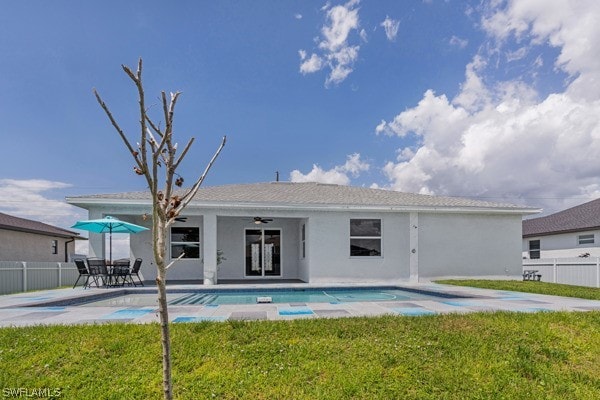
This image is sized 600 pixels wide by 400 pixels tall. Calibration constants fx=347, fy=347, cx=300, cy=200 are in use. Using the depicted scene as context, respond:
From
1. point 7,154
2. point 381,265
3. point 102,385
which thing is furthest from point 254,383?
point 7,154

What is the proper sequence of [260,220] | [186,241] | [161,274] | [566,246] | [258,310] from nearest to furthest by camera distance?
[161,274]
[258,310]
[260,220]
[186,241]
[566,246]

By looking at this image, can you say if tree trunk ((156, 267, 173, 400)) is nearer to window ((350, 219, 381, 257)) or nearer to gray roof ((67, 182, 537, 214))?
gray roof ((67, 182, 537, 214))

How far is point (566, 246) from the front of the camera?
2097 cm

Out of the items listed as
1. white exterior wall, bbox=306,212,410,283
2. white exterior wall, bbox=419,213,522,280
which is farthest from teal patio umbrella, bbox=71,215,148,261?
white exterior wall, bbox=419,213,522,280

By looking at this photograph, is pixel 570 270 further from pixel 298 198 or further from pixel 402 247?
pixel 298 198

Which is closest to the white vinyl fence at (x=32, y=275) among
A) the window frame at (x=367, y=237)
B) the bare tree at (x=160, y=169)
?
the window frame at (x=367, y=237)

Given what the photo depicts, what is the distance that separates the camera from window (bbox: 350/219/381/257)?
1419cm

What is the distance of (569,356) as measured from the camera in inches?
189

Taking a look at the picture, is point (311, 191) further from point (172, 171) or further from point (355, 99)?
point (172, 171)

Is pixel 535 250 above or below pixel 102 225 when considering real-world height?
below

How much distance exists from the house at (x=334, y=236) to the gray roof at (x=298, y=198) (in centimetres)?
4

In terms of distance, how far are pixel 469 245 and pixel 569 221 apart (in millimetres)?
12103

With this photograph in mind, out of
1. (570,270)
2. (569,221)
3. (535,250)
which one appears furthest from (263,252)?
(535,250)

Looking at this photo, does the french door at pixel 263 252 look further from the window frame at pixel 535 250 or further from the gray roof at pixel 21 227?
the window frame at pixel 535 250
